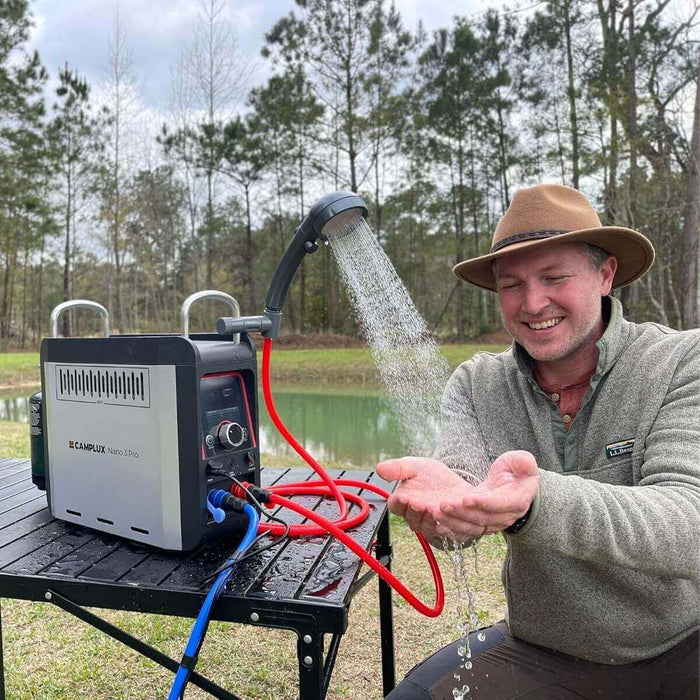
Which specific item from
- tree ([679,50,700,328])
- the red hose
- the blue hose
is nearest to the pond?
tree ([679,50,700,328])

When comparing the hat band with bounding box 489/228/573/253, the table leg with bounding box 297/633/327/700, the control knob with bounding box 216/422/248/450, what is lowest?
the table leg with bounding box 297/633/327/700

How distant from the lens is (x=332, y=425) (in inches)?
328

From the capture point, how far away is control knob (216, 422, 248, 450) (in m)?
1.15

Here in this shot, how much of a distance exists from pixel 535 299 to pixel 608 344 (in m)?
0.19

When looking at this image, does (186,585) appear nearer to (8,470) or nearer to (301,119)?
(8,470)

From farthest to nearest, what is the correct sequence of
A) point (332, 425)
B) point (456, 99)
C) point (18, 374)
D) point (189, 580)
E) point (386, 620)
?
point (456, 99)
point (18, 374)
point (332, 425)
point (386, 620)
point (189, 580)

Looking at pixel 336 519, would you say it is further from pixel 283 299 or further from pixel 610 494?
pixel 610 494

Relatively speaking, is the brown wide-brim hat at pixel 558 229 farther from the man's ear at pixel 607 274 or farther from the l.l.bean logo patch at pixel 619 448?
the l.l.bean logo patch at pixel 619 448

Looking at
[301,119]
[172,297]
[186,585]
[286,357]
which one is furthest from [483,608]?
[172,297]

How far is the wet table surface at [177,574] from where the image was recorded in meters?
0.96

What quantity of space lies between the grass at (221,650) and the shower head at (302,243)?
1.32 metres

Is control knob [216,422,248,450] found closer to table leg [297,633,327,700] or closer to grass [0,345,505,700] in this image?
table leg [297,633,327,700]

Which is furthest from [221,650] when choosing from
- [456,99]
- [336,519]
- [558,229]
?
[456,99]

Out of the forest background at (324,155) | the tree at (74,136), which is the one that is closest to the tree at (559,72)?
the forest background at (324,155)
